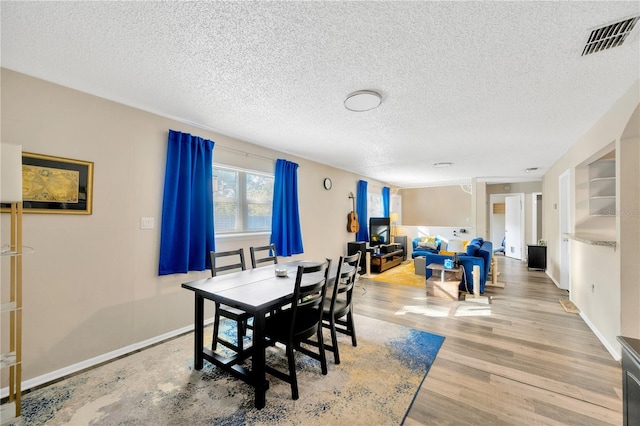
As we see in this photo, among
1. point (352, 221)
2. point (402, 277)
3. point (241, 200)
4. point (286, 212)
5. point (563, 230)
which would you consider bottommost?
point (402, 277)

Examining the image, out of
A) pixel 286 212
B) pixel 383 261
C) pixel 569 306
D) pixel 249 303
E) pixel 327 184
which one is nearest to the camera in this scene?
pixel 249 303

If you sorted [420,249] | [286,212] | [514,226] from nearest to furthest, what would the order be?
[286,212]
[420,249]
[514,226]

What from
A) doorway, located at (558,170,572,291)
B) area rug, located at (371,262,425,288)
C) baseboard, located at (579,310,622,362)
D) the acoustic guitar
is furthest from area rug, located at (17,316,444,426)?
doorway, located at (558,170,572,291)

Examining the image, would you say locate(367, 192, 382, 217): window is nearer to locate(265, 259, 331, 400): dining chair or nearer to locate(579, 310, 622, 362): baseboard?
locate(579, 310, 622, 362): baseboard

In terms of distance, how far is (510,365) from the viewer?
2297mm

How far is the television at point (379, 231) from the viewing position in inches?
264

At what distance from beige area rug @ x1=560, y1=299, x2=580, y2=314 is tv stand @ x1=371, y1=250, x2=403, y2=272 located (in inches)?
119

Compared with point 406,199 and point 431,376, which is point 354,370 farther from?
point 406,199

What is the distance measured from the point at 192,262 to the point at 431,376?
8.52ft

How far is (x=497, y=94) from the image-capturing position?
2.26 metres

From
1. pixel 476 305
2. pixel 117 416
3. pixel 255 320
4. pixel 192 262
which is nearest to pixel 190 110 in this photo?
pixel 192 262

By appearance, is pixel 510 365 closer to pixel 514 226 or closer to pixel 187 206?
pixel 187 206

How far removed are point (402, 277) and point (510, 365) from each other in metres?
3.27

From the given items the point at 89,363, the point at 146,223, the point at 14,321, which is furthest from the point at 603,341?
the point at 14,321
